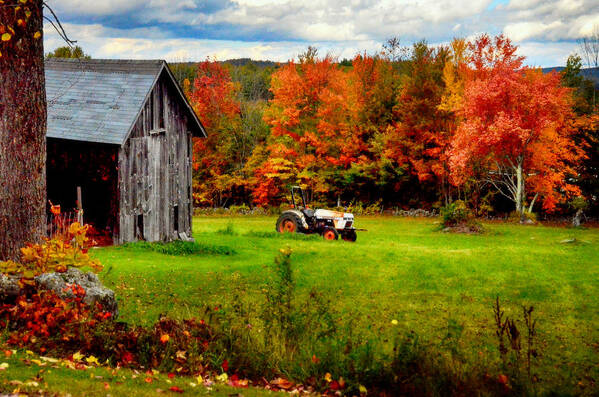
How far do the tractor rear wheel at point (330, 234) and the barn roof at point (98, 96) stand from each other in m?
6.19

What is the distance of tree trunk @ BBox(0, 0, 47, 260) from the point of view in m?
8.30

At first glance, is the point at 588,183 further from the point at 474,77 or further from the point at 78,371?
the point at 78,371

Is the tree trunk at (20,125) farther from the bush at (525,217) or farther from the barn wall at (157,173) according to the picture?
the bush at (525,217)

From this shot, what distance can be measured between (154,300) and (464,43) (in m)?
31.4

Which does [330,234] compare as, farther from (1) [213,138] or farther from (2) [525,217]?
(1) [213,138]

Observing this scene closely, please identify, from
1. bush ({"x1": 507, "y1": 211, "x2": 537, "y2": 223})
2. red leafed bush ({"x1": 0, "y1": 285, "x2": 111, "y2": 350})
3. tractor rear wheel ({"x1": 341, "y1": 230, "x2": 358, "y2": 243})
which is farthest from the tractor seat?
red leafed bush ({"x1": 0, "y1": 285, "x2": 111, "y2": 350})

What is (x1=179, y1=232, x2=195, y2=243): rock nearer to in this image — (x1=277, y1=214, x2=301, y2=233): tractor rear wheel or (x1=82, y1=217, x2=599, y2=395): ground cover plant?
(x1=82, y1=217, x2=599, y2=395): ground cover plant

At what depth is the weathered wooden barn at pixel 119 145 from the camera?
18.5 metres

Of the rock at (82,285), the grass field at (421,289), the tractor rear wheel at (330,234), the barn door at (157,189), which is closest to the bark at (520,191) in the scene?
the grass field at (421,289)

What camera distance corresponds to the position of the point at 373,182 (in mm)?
39188

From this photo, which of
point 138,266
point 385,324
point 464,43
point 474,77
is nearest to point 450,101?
point 474,77

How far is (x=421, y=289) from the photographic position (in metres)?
12.7

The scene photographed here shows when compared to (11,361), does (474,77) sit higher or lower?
higher

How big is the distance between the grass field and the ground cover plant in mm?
37
